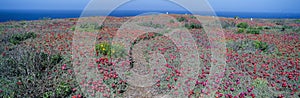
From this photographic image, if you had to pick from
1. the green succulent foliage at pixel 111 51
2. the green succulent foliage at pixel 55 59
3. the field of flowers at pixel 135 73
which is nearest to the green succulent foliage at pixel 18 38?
the field of flowers at pixel 135 73

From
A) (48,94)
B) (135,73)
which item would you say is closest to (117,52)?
(135,73)

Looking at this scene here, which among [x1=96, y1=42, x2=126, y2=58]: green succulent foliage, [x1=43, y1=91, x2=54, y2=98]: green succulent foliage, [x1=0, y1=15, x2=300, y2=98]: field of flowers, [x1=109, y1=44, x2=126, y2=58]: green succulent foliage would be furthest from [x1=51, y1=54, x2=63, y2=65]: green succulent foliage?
[x1=43, y1=91, x2=54, y2=98]: green succulent foliage

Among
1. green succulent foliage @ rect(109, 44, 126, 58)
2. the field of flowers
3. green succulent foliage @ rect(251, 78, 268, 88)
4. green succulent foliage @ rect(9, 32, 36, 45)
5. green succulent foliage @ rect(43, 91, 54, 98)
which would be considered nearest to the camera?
green succulent foliage @ rect(43, 91, 54, 98)

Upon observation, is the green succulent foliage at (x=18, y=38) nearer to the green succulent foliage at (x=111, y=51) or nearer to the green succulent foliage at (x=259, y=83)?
the green succulent foliage at (x=111, y=51)

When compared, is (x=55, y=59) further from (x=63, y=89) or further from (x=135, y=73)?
(x=135, y=73)

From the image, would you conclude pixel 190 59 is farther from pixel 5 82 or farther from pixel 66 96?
pixel 5 82

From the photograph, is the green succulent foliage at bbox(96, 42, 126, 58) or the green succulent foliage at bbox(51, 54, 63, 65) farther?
the green succulent foliage at bbox(96, 42, 126, 58)

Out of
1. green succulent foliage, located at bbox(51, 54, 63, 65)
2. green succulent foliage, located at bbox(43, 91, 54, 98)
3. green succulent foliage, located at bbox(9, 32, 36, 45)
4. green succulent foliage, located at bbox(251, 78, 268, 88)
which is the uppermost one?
green succulent foliage, located at bbox(9, 32, 36, 45)

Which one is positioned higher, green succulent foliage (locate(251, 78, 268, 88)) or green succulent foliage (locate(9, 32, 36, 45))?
green succulent foliage (locate(9, 32, 36, 45))

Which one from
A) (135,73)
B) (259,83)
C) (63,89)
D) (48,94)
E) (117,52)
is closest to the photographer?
(48,94)

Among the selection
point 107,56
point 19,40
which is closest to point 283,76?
point 107,56

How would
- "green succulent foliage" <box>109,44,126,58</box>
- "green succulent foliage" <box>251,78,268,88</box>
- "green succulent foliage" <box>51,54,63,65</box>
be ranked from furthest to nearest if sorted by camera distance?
1. "green succulent foliage" <box>109,44,126,58</box>
2. "green succulent foliage" <box>51,54,63,65</box>
3. "green succulent foliage" <box>251,78,268,88</box>

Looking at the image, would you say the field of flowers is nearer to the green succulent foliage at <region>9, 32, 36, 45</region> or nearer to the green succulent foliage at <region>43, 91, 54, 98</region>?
the green succulent foliage at <region>43, 91, 54, 98</region>
